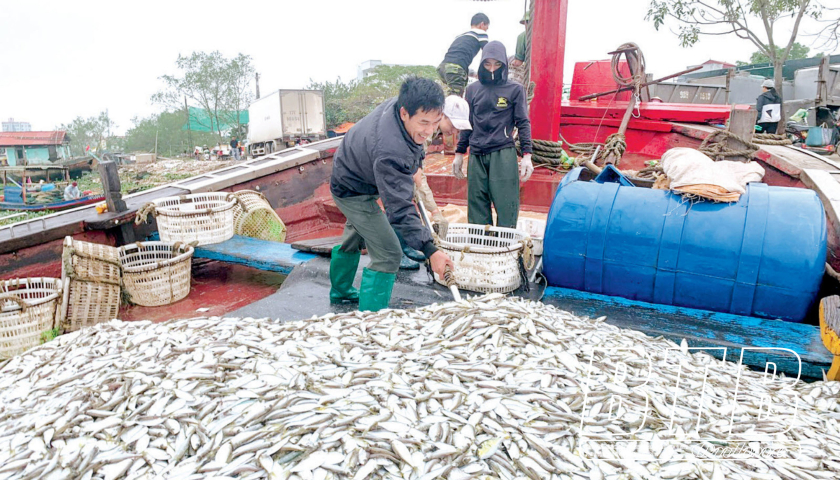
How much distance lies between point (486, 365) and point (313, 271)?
307 centimetres

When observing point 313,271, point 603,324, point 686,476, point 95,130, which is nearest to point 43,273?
point 313,271

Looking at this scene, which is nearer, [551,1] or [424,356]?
[424,356]

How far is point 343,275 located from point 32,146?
46621 mm

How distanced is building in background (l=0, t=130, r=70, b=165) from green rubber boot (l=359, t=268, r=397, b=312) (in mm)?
45166

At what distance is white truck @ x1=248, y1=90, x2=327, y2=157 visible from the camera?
96.2 feet

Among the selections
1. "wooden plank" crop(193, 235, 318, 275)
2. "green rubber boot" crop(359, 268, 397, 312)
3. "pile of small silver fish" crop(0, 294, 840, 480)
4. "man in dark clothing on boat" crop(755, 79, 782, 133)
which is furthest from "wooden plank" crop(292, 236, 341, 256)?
"man in dark clothing on boat" crop(755, 79, 782, 133)

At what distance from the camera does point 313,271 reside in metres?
5.32

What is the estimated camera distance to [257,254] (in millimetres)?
5863

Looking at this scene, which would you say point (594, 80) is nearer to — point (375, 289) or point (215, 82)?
point (375, 289)

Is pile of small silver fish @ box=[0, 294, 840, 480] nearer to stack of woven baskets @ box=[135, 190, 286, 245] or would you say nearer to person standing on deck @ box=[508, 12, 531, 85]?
stack of woven baskets @ box=[135, 190, 286, 245]

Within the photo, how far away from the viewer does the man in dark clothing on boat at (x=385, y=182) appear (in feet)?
11.1

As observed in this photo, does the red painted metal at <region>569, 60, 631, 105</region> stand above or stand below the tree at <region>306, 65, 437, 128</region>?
below

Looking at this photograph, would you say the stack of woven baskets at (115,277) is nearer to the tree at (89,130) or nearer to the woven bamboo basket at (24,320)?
the woven bamboo basket at (24,320)

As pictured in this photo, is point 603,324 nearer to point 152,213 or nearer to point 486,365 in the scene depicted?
point 486,365
